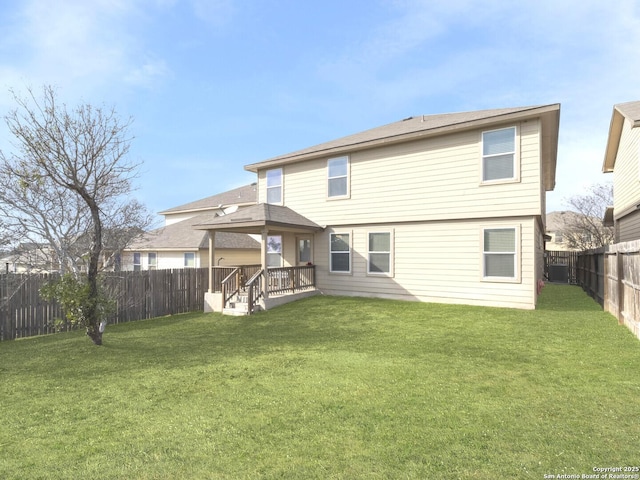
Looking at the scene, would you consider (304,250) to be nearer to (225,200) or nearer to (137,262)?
(225,200)

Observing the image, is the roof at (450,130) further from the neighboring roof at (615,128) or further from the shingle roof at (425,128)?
the neighboring roof at (615,128)

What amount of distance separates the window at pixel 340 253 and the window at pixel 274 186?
320 cm

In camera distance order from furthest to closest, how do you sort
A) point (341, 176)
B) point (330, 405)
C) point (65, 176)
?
point (341, 176), point (65, 176), point (330, 405)

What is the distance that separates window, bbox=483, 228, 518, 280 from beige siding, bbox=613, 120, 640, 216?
5304mm

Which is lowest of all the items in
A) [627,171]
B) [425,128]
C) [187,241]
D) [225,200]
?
[187,241]

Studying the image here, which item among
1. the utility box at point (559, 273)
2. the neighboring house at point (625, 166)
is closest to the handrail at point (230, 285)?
the neighboring house at point (625, 166)

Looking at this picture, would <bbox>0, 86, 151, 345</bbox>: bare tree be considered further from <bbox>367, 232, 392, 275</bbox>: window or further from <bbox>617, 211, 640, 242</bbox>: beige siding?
<bbox>617, 211, 640, 242</bbox>: beige siding

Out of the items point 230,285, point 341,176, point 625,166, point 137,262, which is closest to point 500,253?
point 341,176

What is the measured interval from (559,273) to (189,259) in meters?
21.4

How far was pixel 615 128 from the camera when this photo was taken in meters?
14.5

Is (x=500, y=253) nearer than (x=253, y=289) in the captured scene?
Yes

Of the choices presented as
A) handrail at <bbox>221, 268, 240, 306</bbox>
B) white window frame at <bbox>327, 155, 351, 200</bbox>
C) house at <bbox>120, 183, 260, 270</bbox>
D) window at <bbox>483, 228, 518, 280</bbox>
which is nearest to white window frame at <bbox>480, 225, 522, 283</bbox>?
window at <bbox>483, 228, 518, 280</bbox>

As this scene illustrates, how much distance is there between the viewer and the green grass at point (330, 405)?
9.56 ft

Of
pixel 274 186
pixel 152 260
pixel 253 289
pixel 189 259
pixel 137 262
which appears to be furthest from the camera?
pixel 137 262
